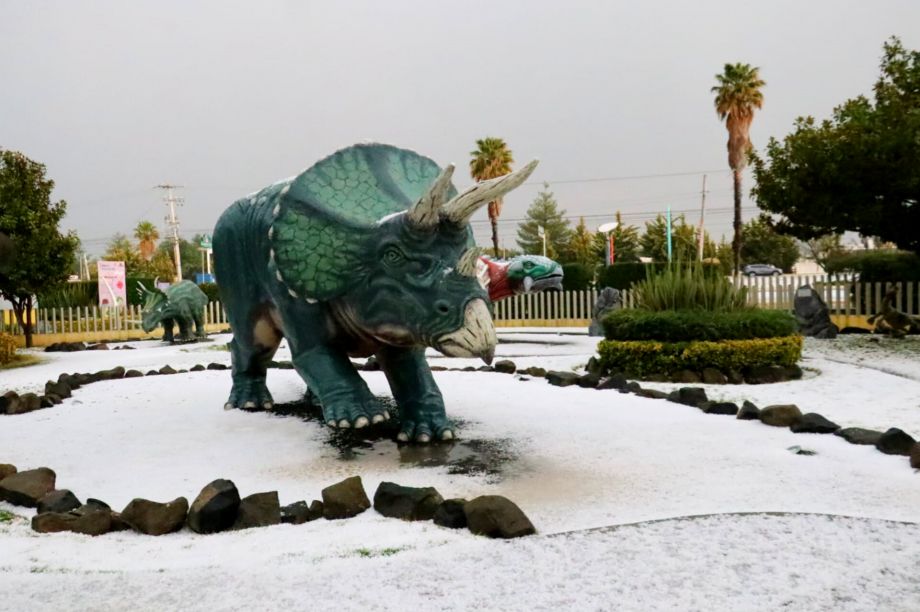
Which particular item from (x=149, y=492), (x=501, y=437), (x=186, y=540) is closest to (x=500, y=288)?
(x=501, y=437)

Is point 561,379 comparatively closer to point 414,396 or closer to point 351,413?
point 414,396

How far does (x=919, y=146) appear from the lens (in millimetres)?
10055

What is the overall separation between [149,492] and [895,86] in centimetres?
1179

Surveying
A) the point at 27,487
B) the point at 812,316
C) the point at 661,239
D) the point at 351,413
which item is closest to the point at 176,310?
the point at 812,316

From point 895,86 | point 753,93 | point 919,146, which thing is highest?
point 753,93

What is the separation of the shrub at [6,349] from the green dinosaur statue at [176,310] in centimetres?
294

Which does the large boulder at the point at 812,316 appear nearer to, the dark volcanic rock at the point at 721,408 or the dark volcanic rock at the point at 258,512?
the dark volcanic rock at the point at 721,408

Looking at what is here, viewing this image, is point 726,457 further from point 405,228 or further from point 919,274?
point 919,274

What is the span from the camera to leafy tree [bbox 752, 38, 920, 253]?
10445 mm

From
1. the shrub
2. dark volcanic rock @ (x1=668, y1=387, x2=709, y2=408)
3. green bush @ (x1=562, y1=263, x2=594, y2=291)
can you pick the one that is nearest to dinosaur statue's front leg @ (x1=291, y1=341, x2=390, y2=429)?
dark volcanic rock @ (x1=668, y1=387, x2=709, y2=408)

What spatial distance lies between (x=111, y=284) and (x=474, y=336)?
16527mm

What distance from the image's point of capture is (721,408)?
539 cm

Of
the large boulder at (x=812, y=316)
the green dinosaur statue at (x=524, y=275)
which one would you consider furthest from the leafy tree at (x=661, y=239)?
the green dinosaur statue at (x=524, y=275)

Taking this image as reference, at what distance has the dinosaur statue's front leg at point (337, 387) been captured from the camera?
4070 mm
